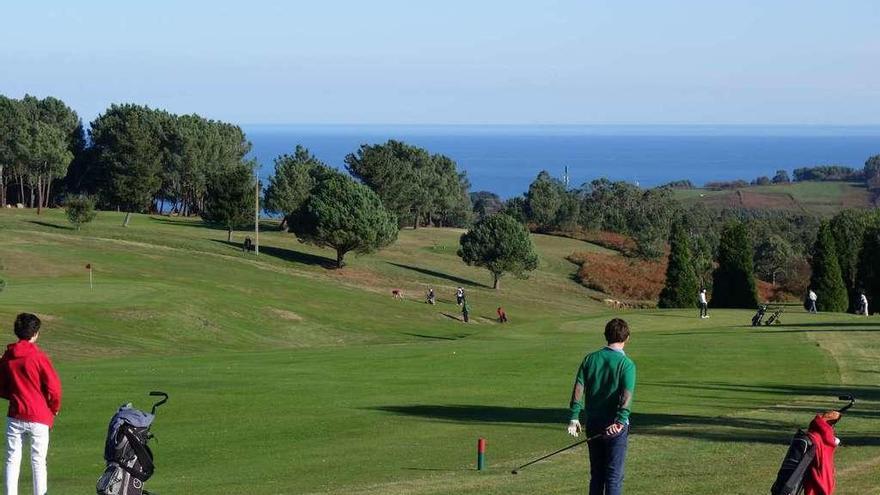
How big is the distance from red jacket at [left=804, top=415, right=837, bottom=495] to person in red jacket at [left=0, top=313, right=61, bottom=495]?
7.80 metres

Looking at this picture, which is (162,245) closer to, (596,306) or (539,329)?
(596,306)

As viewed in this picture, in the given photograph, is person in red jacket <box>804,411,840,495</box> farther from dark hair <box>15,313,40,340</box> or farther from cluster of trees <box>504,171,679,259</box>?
cluster of trees <box>504,171,679,259</box>

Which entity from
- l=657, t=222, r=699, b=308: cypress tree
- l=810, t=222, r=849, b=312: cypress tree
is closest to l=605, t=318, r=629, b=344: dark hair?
l=810, t=222, r=849, b=312: cypress tree

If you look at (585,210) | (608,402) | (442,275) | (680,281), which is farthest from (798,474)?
(585,210)

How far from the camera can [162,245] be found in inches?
3629

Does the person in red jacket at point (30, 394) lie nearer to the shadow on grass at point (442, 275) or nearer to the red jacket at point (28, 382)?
the red jacket at point (28, 382)

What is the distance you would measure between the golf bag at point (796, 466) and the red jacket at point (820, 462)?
0.06 metres

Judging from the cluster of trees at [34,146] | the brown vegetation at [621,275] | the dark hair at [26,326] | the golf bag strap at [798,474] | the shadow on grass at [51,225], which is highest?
the cluster of trees at [34,146]

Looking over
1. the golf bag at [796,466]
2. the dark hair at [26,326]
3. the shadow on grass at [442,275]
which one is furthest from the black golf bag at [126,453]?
the shadow on grass at [442,275]

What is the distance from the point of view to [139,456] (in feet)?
45.2

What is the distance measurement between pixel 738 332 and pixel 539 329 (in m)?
12.9

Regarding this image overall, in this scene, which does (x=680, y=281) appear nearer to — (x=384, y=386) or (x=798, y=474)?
(x=384, y=386)

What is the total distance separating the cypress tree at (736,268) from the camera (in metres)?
78.4

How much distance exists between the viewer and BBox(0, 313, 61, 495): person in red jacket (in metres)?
13.7
